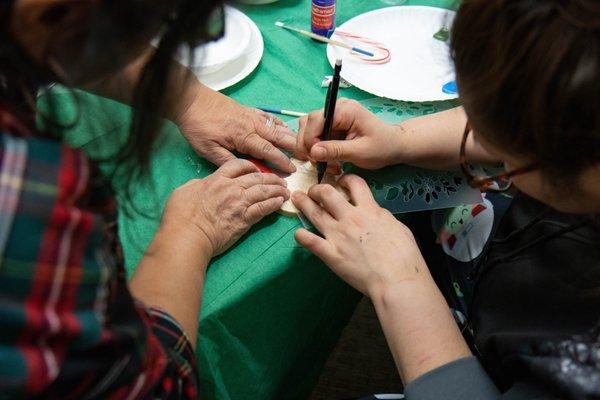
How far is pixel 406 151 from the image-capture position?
3.04ft

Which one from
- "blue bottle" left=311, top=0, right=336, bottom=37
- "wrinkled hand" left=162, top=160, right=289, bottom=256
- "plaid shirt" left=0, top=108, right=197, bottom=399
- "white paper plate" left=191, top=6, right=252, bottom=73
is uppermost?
"plaid shirt" left=0, top=108, right=197, bottom=399

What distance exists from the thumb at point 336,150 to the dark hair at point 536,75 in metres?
0.26

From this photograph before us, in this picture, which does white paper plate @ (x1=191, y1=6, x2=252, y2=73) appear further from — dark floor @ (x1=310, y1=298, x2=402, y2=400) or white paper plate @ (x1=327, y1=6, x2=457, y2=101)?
dark floor @ (x1=310, y1=298, x2=402, y2=400)

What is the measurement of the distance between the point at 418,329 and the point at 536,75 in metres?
0.36

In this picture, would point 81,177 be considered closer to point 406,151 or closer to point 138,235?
point 138,235

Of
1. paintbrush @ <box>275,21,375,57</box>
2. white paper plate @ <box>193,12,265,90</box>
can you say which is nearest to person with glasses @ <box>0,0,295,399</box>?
white paper plate @ <box>193,12,265,90</box>

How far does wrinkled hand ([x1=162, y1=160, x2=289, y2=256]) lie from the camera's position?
798 millimetres

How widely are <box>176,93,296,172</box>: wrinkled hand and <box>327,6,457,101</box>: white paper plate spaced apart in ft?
0.62

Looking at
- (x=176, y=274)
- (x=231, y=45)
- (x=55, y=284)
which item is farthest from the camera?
(x=231, y=45)

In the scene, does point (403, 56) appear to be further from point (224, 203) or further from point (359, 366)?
point (359, 366)

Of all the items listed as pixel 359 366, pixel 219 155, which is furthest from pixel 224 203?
pixel 359 366

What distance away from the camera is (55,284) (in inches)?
16.1

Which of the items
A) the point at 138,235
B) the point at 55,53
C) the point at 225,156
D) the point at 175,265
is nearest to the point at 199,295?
the point at 175,265

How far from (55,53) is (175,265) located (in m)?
0.36
